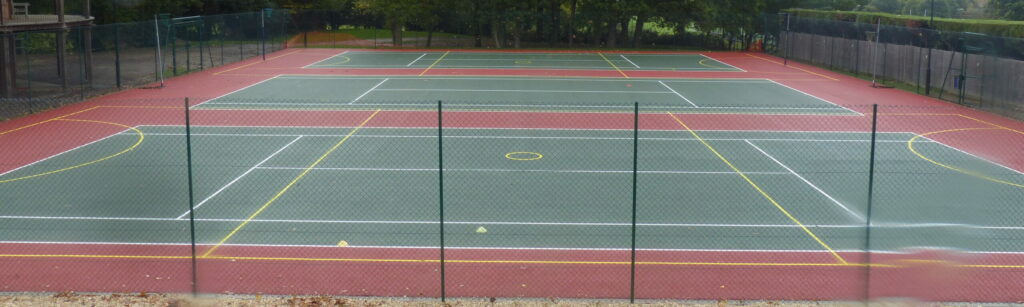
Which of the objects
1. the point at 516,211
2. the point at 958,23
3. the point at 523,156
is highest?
the point at 958,23

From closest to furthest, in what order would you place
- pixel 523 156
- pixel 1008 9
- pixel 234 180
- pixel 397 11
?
pixel 234 180 < pixel 523 156 < pixel 397 11 < pixel 1008 9

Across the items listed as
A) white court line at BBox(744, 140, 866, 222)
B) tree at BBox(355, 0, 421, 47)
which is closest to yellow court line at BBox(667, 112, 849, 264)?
white court line at BBox(744, 140, 866, 222)

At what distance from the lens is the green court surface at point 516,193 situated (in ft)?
46.9

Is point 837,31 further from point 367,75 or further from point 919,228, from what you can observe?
point 919,228

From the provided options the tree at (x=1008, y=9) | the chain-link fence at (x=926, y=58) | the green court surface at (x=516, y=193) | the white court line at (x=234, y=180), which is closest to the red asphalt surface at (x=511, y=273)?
the green court surface at (x=516, y=193)

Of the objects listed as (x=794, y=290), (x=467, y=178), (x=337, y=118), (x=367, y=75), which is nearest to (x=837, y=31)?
(x=367, y=75)

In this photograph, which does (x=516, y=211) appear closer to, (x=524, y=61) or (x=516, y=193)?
(x=516, y=193)

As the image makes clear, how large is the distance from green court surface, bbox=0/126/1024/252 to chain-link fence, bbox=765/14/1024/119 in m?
8.72

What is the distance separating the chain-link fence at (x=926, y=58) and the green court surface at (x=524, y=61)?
490cm

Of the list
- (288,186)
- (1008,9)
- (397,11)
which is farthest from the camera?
(1008,9)

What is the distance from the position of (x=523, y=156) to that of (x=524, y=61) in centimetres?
3126

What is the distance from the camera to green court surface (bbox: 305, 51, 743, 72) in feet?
157

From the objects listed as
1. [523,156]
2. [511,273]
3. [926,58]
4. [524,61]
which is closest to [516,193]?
[523,156]

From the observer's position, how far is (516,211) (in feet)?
52.7
